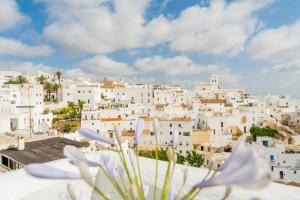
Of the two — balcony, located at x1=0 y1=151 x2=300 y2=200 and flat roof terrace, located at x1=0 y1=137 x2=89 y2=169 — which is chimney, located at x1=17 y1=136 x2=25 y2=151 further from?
balcony, located at x1=0 y1=151 x2=300 y2=200

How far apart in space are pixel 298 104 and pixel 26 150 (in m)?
33.9

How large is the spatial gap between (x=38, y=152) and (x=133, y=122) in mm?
11540

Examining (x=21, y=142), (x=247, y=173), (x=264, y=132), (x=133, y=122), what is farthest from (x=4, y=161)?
(x=264, y=132)

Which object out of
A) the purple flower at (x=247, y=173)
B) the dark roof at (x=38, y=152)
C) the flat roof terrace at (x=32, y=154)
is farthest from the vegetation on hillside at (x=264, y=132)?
the purple flower at (x=247, y=173)

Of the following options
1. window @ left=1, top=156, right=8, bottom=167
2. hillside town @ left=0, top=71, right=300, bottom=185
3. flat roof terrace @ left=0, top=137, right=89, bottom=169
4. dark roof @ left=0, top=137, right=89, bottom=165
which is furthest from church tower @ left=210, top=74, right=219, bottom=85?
window @ left=1, top=156, right=8, bottom=167

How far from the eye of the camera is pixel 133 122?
17.3m

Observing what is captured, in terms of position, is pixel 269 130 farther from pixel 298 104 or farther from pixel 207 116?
pixel 298 104

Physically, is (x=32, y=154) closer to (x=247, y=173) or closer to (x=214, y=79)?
(x=247, y=173)

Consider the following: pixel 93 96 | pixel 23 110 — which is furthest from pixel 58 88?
pixel 23 110

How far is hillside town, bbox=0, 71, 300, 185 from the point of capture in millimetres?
8195

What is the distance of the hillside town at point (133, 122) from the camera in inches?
323

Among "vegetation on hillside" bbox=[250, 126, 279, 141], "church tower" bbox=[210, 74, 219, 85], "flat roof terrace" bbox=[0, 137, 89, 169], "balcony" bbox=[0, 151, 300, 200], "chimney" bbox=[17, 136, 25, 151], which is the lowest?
"vegetation on hillside" bbox=[250, 126, 279, 141]

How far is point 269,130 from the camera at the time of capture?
57.7 feet

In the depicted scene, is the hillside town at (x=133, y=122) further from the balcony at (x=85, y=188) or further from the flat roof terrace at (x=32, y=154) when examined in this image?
the balcony at (x=85, y=188)
